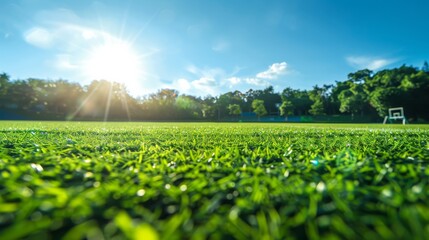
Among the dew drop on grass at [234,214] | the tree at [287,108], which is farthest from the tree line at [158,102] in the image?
the dew drop on grass at [234,214]

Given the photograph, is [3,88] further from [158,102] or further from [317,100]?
[317,100]

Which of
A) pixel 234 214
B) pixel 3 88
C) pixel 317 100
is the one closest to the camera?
pixel 234 214

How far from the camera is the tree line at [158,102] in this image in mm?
40500

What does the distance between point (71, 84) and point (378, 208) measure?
66.4 metres

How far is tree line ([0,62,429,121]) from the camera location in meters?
40.5

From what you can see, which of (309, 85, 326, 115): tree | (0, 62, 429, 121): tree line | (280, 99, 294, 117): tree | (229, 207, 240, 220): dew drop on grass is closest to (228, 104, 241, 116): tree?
(0, 62, 429, 121): tree line

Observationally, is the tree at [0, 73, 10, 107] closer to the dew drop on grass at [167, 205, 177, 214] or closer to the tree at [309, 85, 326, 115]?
the dew drop on grass at [167, 205, 177, 214]

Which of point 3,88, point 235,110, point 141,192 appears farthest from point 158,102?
point 141,192

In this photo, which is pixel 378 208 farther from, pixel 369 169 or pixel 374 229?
pixel 369 169

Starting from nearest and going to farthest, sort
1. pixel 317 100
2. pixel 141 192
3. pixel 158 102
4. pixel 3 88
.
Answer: pixel 141 192 → pixel 3 88 → pixel 158 102 → pixel 317 100

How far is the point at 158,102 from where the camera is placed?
189ft

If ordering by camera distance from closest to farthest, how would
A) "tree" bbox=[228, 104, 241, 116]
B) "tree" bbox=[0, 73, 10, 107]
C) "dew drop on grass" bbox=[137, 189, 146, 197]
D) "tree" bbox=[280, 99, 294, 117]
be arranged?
"dew drop on grass" bbox=[137, 189, 146, 197] < "tree" bbox=[0, 73, 10, 107] < "tree" bbox=[228, 104, 241, 116] < "tree" bbox=[280, 99, 294, 117]

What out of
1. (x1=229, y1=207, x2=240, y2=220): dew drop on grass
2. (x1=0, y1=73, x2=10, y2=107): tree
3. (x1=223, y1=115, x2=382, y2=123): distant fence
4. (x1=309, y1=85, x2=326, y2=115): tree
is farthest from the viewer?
(x1=309, y1=85, x2=326, y2=115): tree

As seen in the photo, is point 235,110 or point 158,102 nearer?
point 158,102
